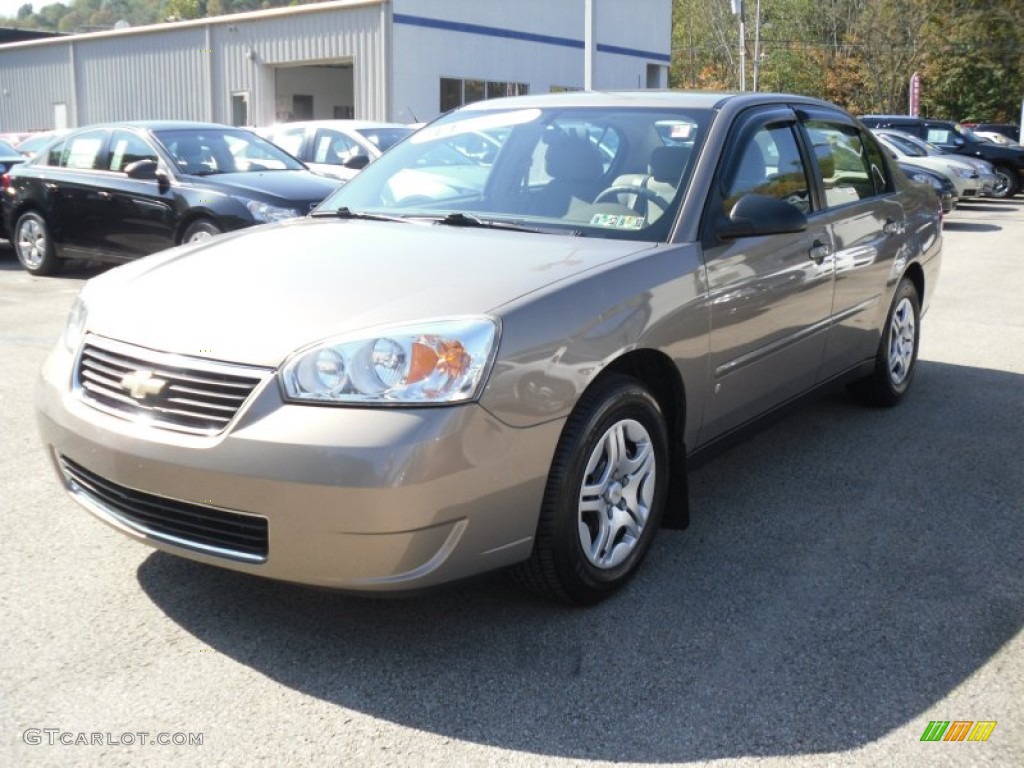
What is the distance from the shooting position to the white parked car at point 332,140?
13.2 meters

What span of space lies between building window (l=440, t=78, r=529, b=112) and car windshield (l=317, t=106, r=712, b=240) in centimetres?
2351

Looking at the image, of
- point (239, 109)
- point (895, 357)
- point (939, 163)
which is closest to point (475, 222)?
point (895, 357)

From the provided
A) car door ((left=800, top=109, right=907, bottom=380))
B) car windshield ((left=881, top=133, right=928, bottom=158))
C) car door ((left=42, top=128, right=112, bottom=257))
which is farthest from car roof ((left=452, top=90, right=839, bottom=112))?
car windshield ((left=881, top=133, right=928, bottom=158))

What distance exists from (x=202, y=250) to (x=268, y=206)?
5741 mm

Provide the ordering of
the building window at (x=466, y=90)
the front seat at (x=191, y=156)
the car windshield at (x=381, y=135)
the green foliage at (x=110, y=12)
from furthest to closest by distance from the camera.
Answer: the green foliage at (x=110, y=12), the building window at (x=466, y=90), the car windshield at (x=381, y=135), the front seat at (x=191, y=156)

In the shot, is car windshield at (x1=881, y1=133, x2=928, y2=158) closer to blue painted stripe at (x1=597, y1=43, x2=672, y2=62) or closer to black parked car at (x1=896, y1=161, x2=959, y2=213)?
black parked car at (x1=896, y1=161, x2=959, y2=213)

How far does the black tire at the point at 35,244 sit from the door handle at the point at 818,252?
890 centimetres

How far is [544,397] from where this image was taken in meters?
3.10

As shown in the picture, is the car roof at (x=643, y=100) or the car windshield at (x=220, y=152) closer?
the car roof at (x=643, y=100)

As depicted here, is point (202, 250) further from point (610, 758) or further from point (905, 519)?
point (905, 519)

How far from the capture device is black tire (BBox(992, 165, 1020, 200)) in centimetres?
2400

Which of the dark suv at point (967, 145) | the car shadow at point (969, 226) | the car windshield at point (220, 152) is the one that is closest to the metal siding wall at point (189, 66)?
the dark suv at point (967, 145)

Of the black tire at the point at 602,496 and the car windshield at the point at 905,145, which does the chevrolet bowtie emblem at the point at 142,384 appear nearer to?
the black tire at the point at 602,496

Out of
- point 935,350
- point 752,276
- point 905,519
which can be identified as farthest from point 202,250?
point 935,350
